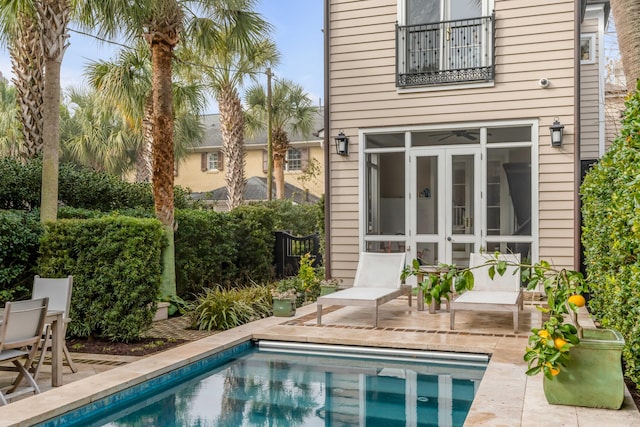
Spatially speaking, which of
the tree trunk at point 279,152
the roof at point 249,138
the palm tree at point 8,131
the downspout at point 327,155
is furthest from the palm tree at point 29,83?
the roof at point 249,138

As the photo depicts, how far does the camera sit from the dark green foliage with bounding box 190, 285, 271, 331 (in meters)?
7.64

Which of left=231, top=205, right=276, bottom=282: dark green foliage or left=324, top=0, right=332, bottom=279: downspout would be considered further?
left=231, top=205, right=276, bottom=282: dark green foliage

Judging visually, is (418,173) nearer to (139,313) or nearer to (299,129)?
(139,313)

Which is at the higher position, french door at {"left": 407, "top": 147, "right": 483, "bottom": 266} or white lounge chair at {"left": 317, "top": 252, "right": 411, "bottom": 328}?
french door at {"left": 407, "top": 147, "right": 483, "bottom": 266}

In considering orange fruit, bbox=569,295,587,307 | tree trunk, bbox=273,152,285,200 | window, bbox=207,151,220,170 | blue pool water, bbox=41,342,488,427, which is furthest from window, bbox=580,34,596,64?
window, bbox=207,151,220,170

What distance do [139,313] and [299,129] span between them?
57.6 ft

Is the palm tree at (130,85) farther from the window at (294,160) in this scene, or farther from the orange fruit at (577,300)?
the window at (294,160)

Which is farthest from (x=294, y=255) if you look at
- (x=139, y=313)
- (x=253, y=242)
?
(x=139, y=313)

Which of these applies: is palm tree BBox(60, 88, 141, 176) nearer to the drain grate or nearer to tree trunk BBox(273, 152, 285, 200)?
tree trunk BBox(273, 152, 285, 200)

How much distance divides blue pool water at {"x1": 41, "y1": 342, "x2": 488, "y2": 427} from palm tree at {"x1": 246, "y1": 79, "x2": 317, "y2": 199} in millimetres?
16550

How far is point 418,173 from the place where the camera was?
32.7 feet

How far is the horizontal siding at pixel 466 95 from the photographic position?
9.18 meters

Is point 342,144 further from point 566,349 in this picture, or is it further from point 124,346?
point 566,349

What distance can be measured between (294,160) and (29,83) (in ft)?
55.5
